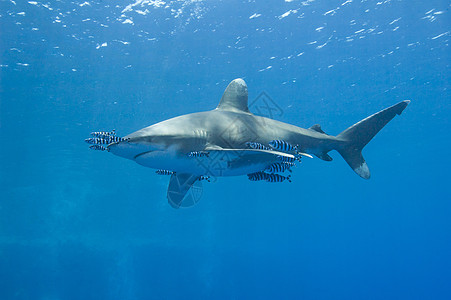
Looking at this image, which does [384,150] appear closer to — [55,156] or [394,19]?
[394,19]

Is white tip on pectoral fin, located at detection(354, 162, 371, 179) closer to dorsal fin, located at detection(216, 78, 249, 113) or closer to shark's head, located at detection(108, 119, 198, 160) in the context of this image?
dorsal fin, located at detection(216, 78, 249, 113)

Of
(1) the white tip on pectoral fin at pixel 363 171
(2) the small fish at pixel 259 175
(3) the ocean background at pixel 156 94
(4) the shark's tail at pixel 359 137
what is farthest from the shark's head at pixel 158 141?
(3) the ocean background at pixel 156 94

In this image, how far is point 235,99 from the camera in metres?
6.19

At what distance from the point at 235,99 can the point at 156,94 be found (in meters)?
14.2

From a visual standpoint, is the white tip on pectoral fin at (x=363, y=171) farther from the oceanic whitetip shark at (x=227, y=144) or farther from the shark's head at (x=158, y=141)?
the shark's head at (x=158, y=141)

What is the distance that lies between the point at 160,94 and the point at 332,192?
2493 inches

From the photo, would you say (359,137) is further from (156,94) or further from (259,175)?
(156,94)

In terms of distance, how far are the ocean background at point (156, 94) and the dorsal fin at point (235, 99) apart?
27.8 feet

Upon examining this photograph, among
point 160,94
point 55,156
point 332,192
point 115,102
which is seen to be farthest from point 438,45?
point 332,192

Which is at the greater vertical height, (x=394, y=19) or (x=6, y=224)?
(x=394, y=19)

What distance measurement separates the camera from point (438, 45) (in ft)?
56.7

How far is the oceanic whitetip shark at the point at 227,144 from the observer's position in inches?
154

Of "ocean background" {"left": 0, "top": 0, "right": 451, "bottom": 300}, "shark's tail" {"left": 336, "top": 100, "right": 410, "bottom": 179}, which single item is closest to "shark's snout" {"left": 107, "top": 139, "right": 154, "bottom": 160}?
"shark's tail" {"left": 336, "top": 100, "right": 410, "bottom": 179}

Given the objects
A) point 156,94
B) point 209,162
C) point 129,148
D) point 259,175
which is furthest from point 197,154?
point 156,94
